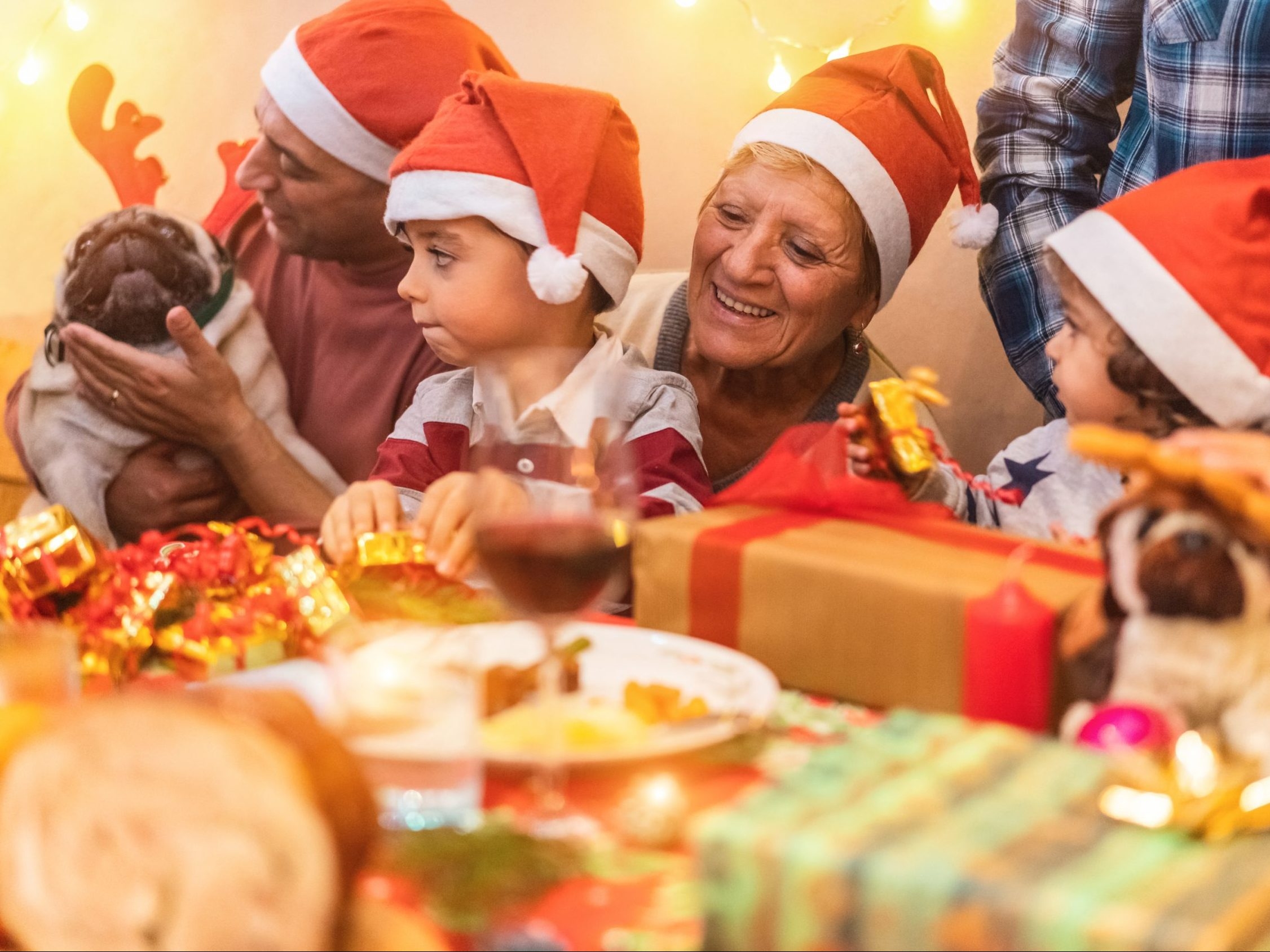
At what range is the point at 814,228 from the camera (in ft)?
5.35

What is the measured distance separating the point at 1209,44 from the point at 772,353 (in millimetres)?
662

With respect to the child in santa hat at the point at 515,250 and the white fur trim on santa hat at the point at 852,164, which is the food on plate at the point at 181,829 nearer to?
the child in santa hat at the point at 515,250

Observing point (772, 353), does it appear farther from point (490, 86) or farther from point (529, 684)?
point (529, 684)

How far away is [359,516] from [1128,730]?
0.82 meters

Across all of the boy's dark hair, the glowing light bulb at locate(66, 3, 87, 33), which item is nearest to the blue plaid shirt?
the boy's dark hair

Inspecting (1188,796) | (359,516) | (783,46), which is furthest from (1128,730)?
(783,46)

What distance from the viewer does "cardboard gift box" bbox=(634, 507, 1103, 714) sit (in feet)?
2.87

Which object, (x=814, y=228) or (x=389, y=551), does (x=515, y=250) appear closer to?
(x=814, y=228)

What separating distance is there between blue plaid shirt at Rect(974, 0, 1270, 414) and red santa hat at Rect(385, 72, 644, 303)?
0.58 m

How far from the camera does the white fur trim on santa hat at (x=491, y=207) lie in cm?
155

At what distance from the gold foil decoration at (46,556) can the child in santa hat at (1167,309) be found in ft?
2.26

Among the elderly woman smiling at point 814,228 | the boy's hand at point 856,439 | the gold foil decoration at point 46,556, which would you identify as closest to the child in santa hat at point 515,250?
the elderly woman smiling at point 814,228

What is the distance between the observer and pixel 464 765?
719 millimetres

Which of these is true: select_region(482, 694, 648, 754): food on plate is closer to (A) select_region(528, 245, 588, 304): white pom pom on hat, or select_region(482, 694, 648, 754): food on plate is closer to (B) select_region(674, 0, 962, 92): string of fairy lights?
(A) select_region(528, 245, 588, 304): white pom pom on hat
